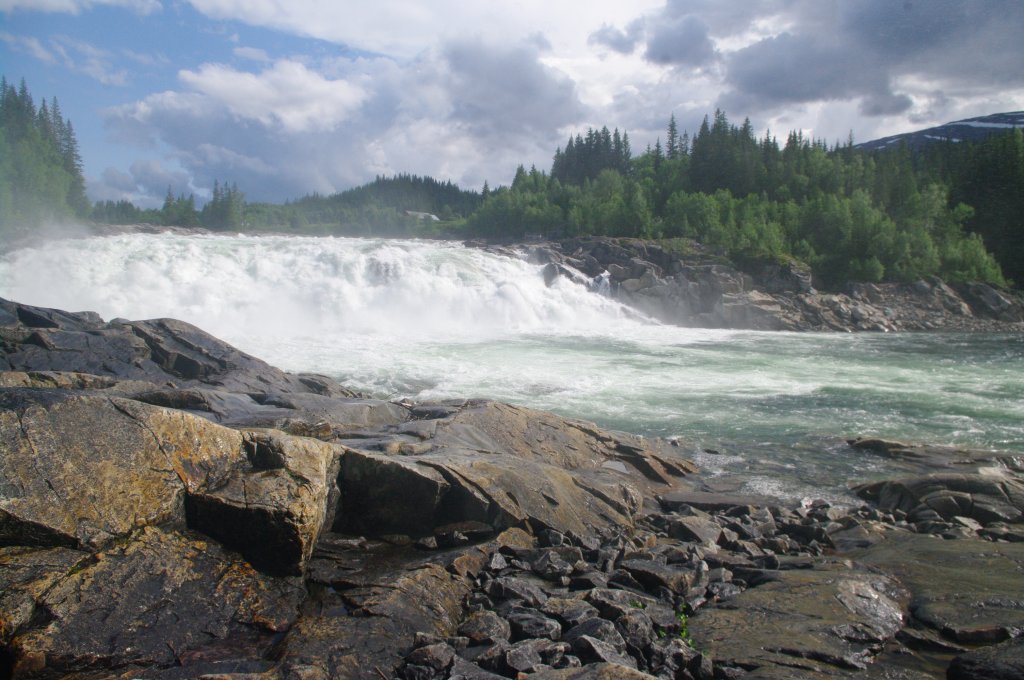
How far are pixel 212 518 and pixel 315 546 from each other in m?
1.14

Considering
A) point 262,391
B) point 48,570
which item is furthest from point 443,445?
point 262,391

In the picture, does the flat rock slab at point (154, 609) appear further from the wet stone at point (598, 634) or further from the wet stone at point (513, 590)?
the wet stone at point (598, 634)

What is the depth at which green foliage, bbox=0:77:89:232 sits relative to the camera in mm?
72562

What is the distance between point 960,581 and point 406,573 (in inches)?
238

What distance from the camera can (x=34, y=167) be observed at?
75.4 m

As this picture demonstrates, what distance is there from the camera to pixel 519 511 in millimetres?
8109

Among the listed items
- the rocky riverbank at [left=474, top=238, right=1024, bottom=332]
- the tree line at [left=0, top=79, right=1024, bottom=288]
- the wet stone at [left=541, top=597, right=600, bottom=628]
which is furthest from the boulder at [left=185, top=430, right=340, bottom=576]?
the tree line at [left=0, top=79, right=1024, bottom=288]

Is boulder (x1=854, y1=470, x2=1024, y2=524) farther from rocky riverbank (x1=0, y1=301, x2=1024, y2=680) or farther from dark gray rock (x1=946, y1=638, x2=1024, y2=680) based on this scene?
dark gray rock (x1=946, y1=638, x2=1024, y2=680)

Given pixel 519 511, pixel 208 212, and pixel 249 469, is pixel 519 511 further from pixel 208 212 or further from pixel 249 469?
pixel 208 212

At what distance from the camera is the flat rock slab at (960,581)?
6031 mm

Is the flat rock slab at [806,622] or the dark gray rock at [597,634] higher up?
the dark gray rock at [597,634]

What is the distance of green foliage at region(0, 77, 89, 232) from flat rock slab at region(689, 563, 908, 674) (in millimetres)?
75310

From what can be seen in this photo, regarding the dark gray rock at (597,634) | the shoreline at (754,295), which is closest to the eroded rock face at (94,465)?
the dark gray rock at (597,634)

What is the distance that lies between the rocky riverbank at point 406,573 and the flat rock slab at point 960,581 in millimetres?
32
